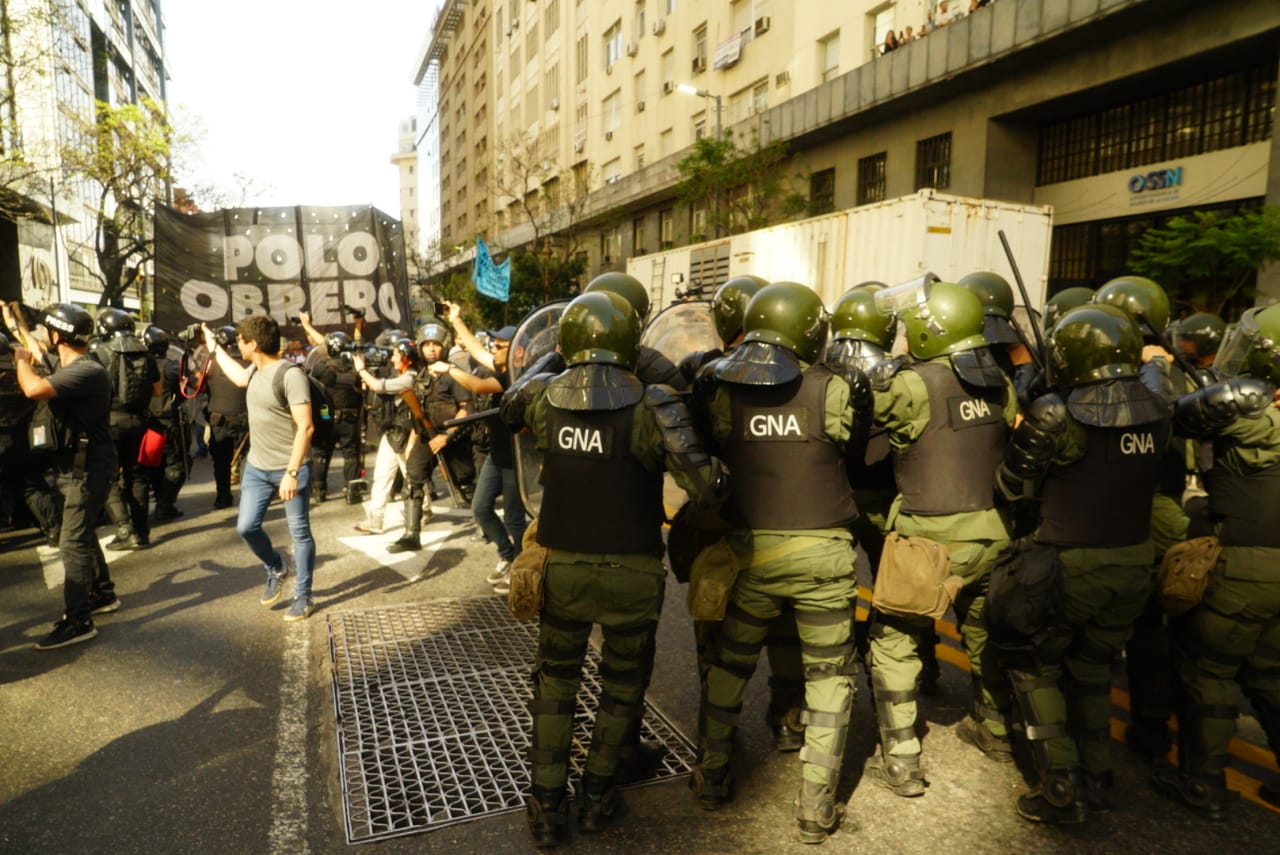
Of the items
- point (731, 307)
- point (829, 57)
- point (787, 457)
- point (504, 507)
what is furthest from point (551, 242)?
point (787, 457)

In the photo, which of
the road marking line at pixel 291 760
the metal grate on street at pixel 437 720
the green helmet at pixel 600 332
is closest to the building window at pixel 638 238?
the metal grate on street at pixel 437 720

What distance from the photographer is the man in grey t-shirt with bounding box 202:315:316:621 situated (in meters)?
5.43

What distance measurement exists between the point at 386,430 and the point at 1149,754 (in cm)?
664

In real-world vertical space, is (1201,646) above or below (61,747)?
above

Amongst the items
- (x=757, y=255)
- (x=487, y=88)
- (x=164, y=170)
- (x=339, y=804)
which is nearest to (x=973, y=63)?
(x=757, y=255)

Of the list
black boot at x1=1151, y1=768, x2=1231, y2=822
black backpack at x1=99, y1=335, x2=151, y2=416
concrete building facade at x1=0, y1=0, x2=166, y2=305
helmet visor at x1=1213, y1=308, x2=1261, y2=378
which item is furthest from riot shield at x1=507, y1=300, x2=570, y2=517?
concrete building facade at x1=0, y1=0, x2=166, y2=305

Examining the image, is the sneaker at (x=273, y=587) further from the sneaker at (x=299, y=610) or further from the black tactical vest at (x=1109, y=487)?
the black tactical vest at (x=1109, y=487)

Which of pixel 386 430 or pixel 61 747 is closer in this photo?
pixel 61 747

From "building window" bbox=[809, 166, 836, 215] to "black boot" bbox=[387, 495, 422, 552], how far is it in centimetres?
1700

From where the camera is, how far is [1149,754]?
3.65 metres

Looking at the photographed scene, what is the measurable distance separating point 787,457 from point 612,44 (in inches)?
1401

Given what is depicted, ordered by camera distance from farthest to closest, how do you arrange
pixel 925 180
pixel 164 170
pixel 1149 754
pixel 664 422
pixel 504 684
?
1. pixel 164 170
2. pixel 925 180
3. pixel 504 684
4. pixel 1149 754
5. pixel 664 422

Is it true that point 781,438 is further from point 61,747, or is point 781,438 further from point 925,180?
point 925,180

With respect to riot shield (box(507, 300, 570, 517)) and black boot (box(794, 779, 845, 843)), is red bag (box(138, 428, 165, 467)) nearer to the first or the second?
riot shield (box(507, 300, 570, 517))
